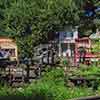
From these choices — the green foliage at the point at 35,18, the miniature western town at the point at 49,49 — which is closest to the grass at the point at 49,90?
the miniature western town at the point at 49,49

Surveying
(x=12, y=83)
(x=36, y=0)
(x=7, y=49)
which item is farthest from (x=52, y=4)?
(x=12, y=83)

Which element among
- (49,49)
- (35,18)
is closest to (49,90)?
(49,49)

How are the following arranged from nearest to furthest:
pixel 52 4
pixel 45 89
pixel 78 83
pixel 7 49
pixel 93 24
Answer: pixel 45 89 → pixel 78 83 → pixel 93 24 → pixel 52 4 → pixel 7 49

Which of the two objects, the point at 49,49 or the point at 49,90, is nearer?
the point at 49,90

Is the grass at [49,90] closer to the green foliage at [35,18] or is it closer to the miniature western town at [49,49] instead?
the miniature western town at [49,49]

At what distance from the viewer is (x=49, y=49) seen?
41031 mm

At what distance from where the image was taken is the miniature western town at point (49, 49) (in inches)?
721

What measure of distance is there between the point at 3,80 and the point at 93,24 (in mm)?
19173

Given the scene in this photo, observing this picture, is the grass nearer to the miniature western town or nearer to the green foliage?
the miniature western town

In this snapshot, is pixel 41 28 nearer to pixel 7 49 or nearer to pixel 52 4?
pixel 52 4

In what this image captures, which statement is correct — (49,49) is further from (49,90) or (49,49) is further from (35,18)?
(49,90)

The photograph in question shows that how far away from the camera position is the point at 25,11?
41.1 metres

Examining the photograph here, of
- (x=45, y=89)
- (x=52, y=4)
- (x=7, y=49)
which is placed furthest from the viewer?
(x=7, y=49)

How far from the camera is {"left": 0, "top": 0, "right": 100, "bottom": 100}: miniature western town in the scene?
18.3 m
